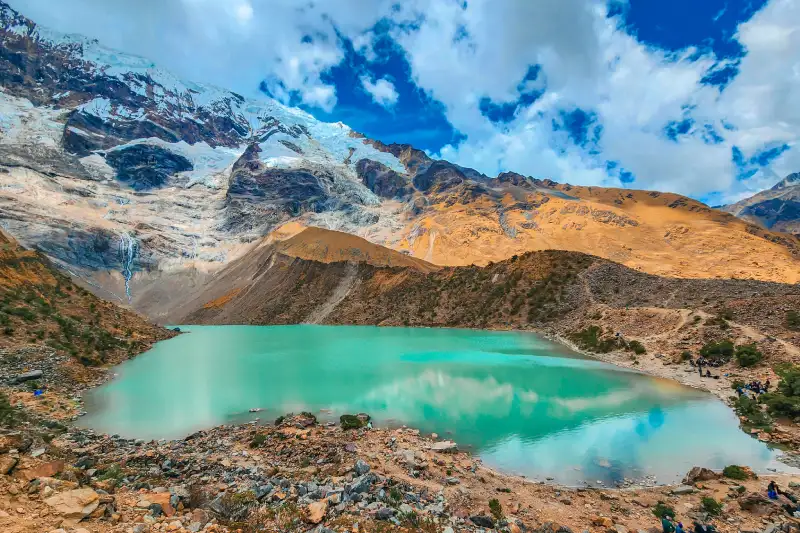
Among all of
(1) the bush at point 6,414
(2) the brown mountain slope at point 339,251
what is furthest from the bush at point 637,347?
(2) the brown mountain slope at point 339,251

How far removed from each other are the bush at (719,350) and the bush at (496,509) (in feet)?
95.9

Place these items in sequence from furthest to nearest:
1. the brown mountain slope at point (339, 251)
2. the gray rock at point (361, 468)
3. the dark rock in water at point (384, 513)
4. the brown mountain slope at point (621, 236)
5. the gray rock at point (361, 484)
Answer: the brown mountain slope at point (621, 236) < the brown mountain slope at point (339, 251) < the gray rock at point (361, 468) < the gray rock at point (361, 484) < the dark rock in water at point (384, 513)

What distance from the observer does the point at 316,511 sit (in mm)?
9711

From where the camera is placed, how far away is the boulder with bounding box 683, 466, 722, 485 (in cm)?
1397

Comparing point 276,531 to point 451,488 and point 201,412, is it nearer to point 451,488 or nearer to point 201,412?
point 451,488

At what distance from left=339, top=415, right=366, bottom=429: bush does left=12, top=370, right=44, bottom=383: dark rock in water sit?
18437 mm

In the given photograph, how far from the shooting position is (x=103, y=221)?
144250 mm

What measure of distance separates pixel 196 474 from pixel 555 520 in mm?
10665

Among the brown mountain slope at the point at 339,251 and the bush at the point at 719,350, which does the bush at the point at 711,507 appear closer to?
the bush at the point at 719,350

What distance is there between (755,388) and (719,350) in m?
8.05

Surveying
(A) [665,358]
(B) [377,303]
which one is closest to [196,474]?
(A) [665,358]

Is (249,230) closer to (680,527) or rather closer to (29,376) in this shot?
(29,376)

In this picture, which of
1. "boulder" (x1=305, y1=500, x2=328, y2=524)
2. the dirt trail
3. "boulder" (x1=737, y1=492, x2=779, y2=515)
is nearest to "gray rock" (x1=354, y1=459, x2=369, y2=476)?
"boulder" (x1=305, y1=500, x2=328, y2=524)

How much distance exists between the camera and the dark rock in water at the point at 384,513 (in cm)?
973
